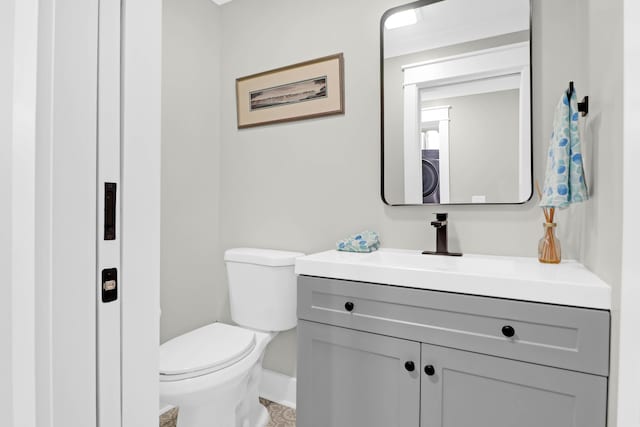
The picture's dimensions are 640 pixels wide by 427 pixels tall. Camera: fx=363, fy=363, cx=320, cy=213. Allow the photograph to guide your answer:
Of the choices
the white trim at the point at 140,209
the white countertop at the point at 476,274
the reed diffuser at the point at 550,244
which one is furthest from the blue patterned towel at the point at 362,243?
the white trim at the point at 140,209

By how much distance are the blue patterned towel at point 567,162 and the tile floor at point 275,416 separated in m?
1.52

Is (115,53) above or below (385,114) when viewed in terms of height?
below

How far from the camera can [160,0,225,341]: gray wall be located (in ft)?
6.21

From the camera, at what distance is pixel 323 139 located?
1.87 m

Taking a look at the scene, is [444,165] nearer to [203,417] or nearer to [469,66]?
[469,66]

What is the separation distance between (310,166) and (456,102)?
0.76 metres

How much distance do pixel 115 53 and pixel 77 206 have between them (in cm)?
25

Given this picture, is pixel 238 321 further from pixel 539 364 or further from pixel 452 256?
pixel 539 364

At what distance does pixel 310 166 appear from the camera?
75.0 inches

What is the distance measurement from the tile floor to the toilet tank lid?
2.53ft

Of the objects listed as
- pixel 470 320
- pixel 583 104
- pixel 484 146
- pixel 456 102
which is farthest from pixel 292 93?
pixel 470 320

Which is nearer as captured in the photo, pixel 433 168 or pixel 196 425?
pixel 196 425

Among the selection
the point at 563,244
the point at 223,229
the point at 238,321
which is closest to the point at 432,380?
the point at 563,244

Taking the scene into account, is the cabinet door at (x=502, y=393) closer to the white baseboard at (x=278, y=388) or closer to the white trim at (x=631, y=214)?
the white trim at (x=631, y=214)
